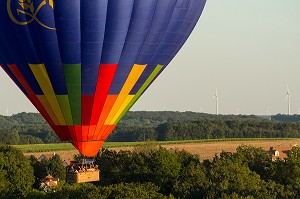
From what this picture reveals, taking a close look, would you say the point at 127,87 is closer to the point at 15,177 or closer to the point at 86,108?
the point at 86,108

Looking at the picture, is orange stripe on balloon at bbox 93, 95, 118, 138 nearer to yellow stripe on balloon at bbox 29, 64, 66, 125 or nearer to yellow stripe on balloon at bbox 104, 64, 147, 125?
yellow stripe on balloon at bbox 104, 64, 147, 125

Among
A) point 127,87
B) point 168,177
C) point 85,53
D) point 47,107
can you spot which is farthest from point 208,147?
point 85,53

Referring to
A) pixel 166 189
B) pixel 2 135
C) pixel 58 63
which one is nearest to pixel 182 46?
pixel 58 63

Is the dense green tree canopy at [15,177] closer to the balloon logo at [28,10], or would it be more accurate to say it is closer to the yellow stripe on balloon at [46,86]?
the yellow stripe on balloon at [46,86]

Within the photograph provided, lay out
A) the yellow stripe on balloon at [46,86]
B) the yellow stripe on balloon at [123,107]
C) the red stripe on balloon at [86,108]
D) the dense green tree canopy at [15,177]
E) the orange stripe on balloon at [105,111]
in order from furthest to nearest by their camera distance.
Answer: the dense green tree canopy at [15,177] → the yellow stripe on balloon at [123,107] → the orange stripe on balloon at [105,111] → the red stripe on balloon at [86,108] → the yellow stripe on balloon at [46,86]

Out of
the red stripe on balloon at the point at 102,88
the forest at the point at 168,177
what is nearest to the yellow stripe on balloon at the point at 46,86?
the red stripe on balloon at the point at 102,88
